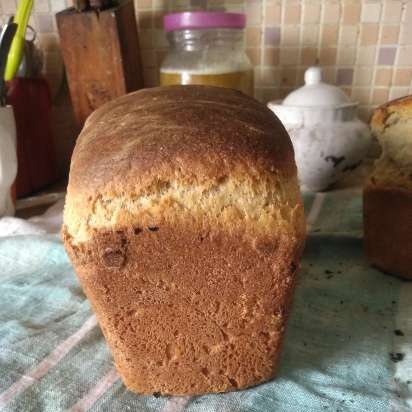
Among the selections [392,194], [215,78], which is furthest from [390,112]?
[215,78]

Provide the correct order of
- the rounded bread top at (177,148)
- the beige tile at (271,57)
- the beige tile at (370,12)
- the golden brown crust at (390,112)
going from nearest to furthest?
the rounded bread top at (177,148) → the golden brown crust at (390,112) → the beige tile at (370,12) → the beige tile at (271,57)

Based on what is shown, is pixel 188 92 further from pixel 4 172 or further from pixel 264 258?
pixel 4 172

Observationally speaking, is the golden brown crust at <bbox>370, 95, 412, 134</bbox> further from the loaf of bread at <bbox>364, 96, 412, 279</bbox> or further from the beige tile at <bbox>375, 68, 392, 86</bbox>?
the beige tile at <bbox>375, 68, 392, 86</bbox>

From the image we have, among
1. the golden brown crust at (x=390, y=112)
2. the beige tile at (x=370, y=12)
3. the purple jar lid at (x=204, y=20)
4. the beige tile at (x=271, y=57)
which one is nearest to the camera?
the golden brown crust at (x=390, y=112)

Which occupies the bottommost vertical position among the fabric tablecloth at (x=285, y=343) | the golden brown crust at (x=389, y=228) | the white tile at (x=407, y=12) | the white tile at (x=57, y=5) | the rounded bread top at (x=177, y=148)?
the fabric tablecloth at (x=285, y=343)

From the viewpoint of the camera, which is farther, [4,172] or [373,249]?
[4,172]

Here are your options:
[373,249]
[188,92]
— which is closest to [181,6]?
[188,92]

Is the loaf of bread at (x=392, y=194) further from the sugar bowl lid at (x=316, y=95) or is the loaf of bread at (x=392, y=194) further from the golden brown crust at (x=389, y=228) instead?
the sugar bowl lid at (x=316, y=95)

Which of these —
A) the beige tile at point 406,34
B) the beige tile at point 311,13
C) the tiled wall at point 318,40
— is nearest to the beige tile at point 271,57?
the tiled wall at point 318,40
